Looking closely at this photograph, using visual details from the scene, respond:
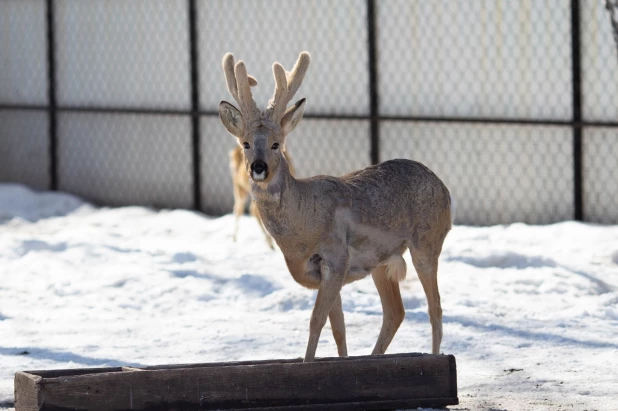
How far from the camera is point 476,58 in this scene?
12.4 metres

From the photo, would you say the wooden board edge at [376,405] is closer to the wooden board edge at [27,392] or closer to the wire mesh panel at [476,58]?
the wooden board edge at [27,392]

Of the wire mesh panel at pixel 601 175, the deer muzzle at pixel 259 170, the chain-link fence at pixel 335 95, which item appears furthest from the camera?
the chain-link fence at pixel 335 95

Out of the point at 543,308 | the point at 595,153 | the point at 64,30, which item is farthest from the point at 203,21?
the point at 543,308

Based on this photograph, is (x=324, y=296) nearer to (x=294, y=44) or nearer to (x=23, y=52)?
(x=294, y=44)

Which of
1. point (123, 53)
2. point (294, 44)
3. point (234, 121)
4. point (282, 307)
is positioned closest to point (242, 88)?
point (234, 121)

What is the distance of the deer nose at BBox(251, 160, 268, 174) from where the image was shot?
6.39 meters

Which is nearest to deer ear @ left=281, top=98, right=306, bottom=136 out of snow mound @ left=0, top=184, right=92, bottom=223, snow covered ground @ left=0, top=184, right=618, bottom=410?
snow covered ground @ left=0, top=184, right=618, bottom=410

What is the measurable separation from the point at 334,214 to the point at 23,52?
10.3 metres

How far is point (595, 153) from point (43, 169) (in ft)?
25.1

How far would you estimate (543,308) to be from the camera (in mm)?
9211

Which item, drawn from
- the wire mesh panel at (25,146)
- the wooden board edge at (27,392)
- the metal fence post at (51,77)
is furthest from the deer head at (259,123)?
the wire mesh panel at (25,146)

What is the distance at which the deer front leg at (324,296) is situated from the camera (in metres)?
6.73

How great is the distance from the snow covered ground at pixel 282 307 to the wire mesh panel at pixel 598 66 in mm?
1136

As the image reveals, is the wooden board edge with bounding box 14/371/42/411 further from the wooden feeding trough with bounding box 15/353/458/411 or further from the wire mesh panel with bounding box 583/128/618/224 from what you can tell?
the wire mesh panel with bounding box 583/128/618/224
